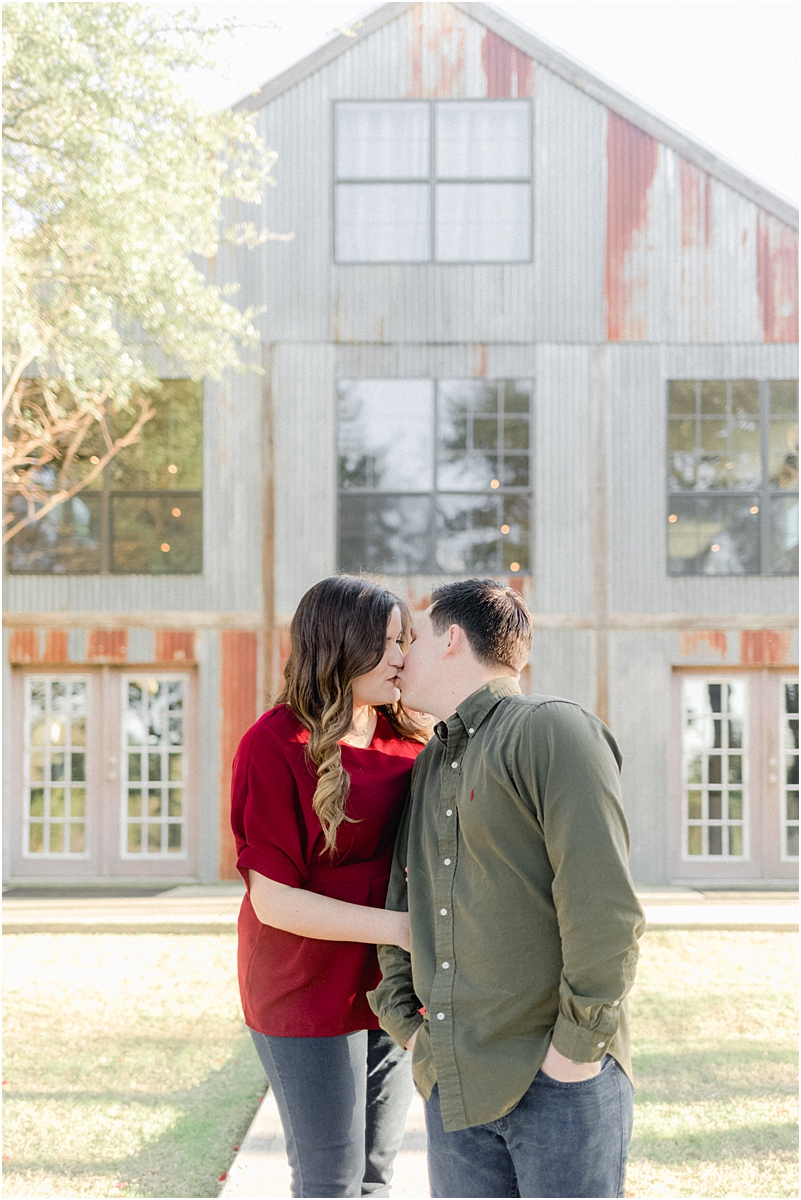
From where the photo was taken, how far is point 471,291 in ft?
32.9

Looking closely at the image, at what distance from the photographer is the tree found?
646cm

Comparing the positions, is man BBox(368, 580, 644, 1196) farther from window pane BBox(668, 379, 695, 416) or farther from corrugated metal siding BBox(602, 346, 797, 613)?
window pane BBox(668, 379, 695, 416)

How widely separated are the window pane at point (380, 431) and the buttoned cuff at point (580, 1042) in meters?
8.55

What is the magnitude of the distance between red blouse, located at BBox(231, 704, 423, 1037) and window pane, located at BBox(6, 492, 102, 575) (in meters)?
8.46

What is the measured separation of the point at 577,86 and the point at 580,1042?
34.6ft

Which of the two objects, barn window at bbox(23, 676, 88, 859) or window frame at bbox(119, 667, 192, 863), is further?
barn window at bbox(23, 676, 88, 859)

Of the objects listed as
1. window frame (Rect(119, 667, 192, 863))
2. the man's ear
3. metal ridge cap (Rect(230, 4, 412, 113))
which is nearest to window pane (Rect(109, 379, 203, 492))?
window frame (Rect(119, 667, 192, 863))

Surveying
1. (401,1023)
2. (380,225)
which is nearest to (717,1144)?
(401,1023)

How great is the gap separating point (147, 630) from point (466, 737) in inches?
334

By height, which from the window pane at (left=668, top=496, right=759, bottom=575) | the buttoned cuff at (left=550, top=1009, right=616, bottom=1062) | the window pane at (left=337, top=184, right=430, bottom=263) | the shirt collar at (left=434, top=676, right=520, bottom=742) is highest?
the window pane at (left=337, top=184, right=430, bottom=263)

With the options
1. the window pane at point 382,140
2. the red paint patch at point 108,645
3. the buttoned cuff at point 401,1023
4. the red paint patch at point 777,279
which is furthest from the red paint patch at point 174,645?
the buttoned cuff at point 401,1023

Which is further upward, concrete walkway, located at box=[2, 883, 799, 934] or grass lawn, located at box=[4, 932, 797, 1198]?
grass lawn, located at box=[4, 932, 797, 1198]

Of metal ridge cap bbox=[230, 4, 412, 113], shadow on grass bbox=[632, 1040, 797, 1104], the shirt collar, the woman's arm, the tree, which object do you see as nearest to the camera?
the shirt collar

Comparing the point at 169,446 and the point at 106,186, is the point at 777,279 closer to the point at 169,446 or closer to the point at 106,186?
the point at 169,446
